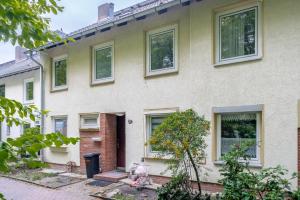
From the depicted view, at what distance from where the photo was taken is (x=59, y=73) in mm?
14766

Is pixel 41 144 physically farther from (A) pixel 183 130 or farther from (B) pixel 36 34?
(A) pixel 183 130

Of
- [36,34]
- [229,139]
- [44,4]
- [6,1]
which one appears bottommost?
[229,139]

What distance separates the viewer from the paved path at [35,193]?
9352mm

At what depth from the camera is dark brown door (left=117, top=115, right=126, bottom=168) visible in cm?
1230

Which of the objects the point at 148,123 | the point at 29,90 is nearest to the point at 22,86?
the point at 29,90

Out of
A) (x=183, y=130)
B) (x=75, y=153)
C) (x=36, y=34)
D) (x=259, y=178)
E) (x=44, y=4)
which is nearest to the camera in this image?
(x=36, y=34)

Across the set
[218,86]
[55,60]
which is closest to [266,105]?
[218,86]

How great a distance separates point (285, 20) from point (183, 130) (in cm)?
423

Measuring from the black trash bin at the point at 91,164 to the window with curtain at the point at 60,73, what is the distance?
4.53 m

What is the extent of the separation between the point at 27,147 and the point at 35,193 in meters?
9.58

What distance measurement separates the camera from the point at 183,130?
7.35m

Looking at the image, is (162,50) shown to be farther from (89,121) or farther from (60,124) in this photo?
(60,124)

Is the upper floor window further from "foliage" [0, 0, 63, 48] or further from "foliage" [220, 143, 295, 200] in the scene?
"foliage" [0, 0, 63, 48]

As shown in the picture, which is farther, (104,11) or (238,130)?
(104,11)
